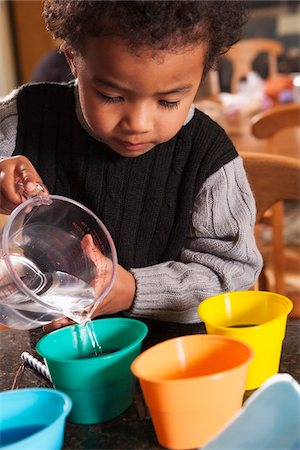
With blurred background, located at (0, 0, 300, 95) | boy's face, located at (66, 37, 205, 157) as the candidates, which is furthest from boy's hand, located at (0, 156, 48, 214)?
blurred background, located at (0, 0, 300, 95)

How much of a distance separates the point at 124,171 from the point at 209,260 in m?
0.21

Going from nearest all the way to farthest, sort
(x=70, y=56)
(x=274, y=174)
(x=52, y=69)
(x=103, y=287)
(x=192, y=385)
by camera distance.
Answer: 1. (x=192, y=385)
2. (x=103, y=287)
3. (x=70, y=56)
4. (x=274, y=174)
5. (x=52, y=69)

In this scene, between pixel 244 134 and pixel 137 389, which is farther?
pixel 244 134

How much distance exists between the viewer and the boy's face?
822 millimetres

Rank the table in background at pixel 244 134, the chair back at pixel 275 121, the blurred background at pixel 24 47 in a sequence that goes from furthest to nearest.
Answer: the blurred background at pixel 24 47 → the table in background at pixel 244 134 → the chair back at pixel 275 121

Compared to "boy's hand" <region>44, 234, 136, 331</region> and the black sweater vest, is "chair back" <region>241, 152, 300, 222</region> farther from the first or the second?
"boy's hand" <region>44, 234, 136, 331</region>

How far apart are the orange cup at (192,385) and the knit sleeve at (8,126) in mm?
573

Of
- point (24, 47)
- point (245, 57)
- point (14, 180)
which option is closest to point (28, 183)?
point (14, 180)

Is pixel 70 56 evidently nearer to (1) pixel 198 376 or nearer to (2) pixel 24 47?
(1) pixel 198 376

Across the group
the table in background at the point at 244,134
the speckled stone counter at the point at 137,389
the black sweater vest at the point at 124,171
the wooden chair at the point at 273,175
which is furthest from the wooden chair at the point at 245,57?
the speckled stone counter at the point at 137,389

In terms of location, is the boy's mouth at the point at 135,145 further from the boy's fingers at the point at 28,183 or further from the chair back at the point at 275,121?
the chair back at the point at 275,121

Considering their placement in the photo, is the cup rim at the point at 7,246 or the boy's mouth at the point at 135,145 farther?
the boy's mouth at the point at 135,145

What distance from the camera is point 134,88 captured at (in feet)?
2.70

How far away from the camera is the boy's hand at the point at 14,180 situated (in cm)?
86
